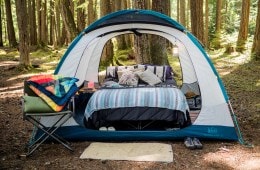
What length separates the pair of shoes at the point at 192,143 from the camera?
5.01 m

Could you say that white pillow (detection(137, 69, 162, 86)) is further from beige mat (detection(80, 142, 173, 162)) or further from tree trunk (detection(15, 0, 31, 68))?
tree trunk (detection(15, 0, 31, 68))

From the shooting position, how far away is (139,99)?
554 centimetres

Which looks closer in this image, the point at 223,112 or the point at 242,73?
the point at 223,112

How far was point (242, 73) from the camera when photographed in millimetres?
11297

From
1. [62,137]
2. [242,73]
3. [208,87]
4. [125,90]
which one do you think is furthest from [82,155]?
[242,73]

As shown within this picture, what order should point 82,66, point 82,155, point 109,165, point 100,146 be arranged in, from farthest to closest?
1. point 82,66
2. point 100,146
3. point 82,155
4. point 109,165

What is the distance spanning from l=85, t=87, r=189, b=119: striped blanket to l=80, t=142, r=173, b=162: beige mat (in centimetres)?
62

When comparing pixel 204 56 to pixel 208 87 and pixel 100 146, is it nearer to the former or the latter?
pixel 208 87

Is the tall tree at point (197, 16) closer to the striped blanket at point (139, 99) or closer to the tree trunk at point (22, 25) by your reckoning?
the tree trunk at point (22, 25)

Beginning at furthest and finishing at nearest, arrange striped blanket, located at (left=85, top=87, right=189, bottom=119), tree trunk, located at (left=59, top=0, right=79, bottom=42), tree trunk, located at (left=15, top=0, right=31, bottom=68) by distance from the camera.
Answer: tree trunk, located at (left=59, top=0, right=79, bottom=42), tree trunk, located at (left=15, top=0, right=31, bottom=68), striped blanket, located at (left=85, top=87, right=189, bottom=119)

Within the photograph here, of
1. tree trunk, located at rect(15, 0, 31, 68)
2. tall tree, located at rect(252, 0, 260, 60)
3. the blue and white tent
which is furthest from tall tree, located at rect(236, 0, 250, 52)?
the blue and white tent

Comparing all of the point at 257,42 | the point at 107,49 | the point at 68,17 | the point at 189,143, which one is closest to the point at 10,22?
the point at 68,17

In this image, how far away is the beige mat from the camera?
4.69m

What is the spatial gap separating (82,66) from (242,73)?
19.3 feet
